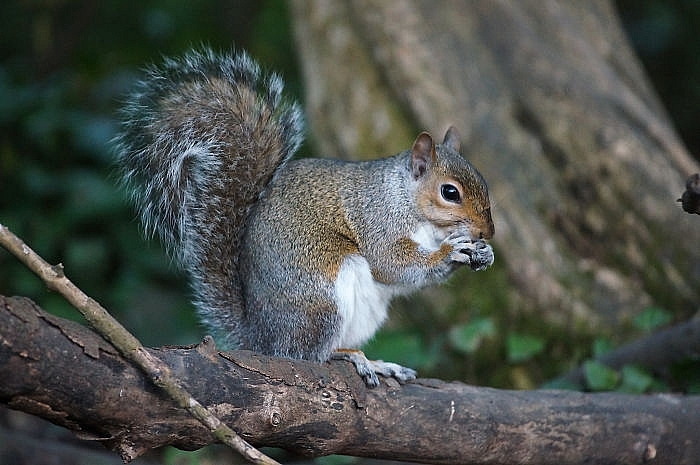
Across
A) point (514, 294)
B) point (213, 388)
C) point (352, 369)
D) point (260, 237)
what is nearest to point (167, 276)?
point (514, 294)

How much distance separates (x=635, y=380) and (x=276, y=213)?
3.68 feet

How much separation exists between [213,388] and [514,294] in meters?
1.66

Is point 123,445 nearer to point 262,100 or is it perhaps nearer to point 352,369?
point 352,369

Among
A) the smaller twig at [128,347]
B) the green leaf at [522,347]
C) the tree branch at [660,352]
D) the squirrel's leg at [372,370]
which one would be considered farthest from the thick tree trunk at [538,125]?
the smaller twig at [128,347]

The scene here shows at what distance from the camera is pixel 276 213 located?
6.81ft

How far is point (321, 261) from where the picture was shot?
2.02 meters

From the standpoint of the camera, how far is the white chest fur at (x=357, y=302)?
6.66 ft

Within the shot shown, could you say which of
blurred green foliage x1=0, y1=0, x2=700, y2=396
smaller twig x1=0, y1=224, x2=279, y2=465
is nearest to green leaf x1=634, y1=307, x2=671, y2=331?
blurred green foliage x1=0, y1=0, x2=700, y2=396

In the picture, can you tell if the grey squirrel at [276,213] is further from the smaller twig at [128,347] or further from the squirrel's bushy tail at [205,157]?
the smaller twig at [128,347]

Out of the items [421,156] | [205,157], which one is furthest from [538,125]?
[205,157]

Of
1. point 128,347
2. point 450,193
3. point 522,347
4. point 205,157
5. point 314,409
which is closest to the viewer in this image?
point 128,347

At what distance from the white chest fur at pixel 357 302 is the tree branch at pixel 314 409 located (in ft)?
0.61

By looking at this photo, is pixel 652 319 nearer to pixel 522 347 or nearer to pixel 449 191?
pixel 522 347

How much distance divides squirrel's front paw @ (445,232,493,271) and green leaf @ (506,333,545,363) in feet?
2.43
